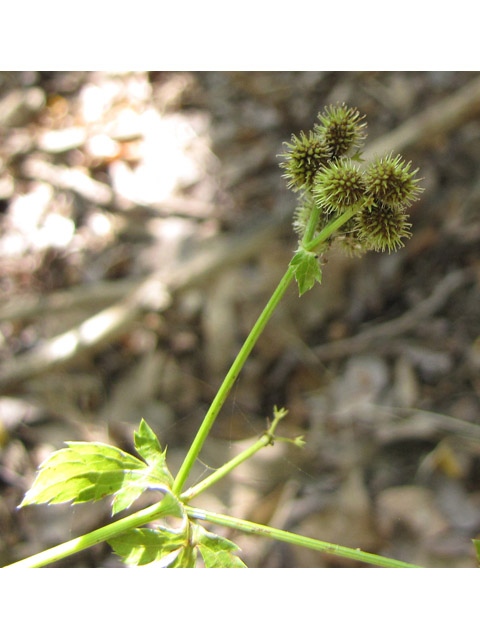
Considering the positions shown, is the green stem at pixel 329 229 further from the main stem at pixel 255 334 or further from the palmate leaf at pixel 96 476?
the palmate leaf at pixel 96 476

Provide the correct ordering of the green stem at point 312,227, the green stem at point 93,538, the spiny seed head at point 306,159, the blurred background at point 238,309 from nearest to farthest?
1. the green stem at point 93,538
2. the green stem at point 312,227
3. the spiny seed head at point 306,159
4. the blurred background at point 238,309

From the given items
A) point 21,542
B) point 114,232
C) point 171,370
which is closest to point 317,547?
point 21,542

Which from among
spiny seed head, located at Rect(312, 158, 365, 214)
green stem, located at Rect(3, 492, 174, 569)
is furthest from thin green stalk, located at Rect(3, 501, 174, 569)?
spiny seed head, located at Rect(312, 158, 365, 214)

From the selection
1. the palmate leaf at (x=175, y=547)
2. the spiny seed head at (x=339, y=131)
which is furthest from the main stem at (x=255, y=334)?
the spiny seed head at (x=339, y=131)

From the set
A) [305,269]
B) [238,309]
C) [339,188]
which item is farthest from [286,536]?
[238,309]

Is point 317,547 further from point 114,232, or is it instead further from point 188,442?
point 114,232

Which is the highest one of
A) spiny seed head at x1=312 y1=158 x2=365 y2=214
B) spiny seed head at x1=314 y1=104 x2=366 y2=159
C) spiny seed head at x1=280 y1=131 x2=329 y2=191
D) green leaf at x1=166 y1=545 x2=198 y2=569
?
spiny seed head at x1=314 y1=104 x2=366 y2=159

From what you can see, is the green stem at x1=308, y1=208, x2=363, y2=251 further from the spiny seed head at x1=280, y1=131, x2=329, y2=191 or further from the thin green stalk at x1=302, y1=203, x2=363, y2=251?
the spiny seed head at x1=280, y1=131, x2=329, y2=191
